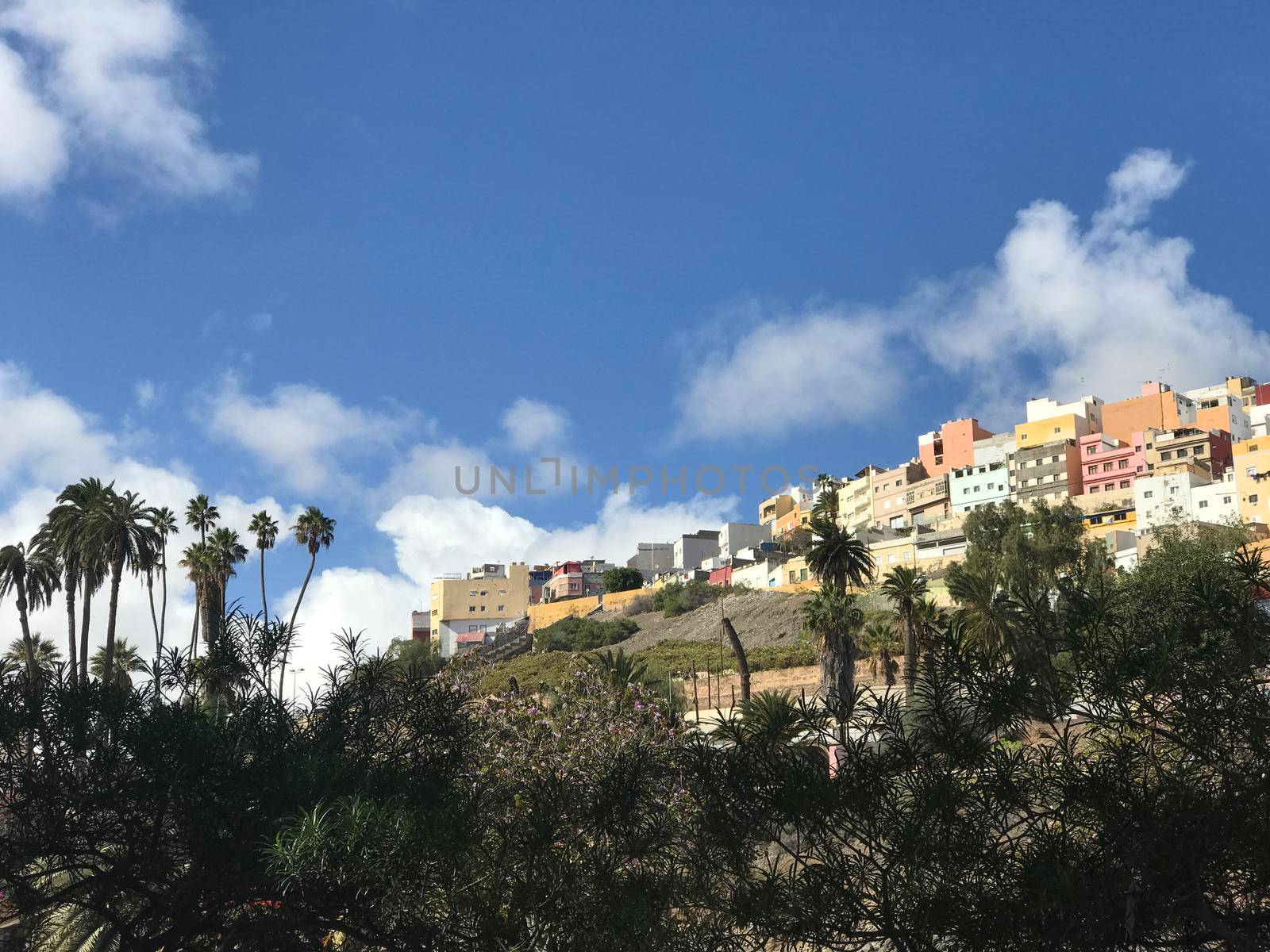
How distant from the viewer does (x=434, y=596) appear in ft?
424

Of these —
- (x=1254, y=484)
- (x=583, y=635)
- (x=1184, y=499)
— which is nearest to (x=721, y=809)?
(x=1254, y=484)

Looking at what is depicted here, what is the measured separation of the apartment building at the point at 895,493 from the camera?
111 m

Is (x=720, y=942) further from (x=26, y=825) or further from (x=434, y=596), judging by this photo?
(x=434, y=596)

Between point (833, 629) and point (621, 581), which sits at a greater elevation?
point (621, 581)

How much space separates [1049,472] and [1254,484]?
74.9ft

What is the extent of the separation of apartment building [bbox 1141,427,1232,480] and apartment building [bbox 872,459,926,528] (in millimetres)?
24720

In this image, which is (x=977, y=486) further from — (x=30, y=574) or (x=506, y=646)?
(x=30, y=574)

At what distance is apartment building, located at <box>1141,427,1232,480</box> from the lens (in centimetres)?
8644

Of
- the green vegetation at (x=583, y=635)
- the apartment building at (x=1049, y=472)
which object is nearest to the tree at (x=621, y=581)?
the green vegetation at (x=583, y=635)

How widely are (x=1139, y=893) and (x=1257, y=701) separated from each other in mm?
1570

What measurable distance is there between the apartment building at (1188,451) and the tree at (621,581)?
50.5 metres

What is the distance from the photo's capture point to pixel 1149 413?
330 feet

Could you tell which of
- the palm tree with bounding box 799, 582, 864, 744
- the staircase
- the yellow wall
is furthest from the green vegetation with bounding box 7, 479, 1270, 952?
the yellow wall

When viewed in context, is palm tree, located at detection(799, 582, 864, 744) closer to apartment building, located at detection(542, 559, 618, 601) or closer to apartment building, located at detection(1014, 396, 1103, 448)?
apartment building, located at detection(1014, 396, 1103, 448)
